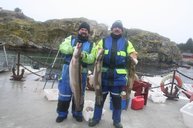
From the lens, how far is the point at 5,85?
7.71 meters

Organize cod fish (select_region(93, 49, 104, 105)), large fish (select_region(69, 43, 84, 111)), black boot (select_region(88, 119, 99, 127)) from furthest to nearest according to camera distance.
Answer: black boot (select_region(88, 119, 99, 127)) → cod fish (select_region(93, 49, 104, 105)) → large fish (select_region(69, 43, 84, 111))

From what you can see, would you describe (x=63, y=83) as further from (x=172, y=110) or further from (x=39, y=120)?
(x=172, y=110)

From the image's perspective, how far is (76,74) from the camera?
443cm

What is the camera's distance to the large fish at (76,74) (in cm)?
432

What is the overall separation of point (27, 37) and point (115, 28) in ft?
195

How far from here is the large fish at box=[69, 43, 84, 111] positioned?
4324 mm

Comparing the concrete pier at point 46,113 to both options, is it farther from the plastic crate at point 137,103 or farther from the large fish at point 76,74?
the large fish at point 76,74

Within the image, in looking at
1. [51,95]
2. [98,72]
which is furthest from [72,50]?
[51,95]

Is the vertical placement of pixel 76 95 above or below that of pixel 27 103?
above

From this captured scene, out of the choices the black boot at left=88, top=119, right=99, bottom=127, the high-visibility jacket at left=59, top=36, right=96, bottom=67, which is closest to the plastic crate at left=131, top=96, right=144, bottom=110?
the black boot at left=88, top=119, right=99, bottom=127

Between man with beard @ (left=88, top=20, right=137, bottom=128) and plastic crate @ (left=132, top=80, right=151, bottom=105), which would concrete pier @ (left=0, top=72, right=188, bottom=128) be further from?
man with beard @ (left=88, top=20, right=137, bottom=128)

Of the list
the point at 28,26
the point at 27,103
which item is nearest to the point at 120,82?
the point at 27,103

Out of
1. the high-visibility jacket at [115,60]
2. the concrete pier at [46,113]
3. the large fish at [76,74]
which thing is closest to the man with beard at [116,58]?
the high-visibility jacket at [115,60]

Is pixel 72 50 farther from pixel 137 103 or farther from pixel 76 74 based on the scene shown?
pixel 137 103
